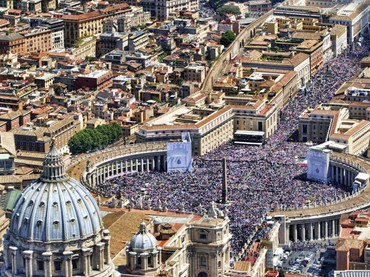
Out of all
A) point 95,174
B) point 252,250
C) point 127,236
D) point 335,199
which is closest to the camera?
point 127,236

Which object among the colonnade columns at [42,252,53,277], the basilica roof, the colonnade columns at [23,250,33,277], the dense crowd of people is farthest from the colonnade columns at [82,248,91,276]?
the dense crowd of people

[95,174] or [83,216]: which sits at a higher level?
[83,216]

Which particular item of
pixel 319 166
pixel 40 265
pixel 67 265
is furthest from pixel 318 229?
pixel 40 265

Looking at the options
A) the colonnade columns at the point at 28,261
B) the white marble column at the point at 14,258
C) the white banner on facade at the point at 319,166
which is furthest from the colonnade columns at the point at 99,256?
the white banner on facade at the point at 319,166

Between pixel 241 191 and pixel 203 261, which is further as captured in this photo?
pixel 241 191

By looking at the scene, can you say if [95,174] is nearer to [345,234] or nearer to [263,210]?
[263,210]

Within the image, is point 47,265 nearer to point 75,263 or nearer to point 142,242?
point 75,263

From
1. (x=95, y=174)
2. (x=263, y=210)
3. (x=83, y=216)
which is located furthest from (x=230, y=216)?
(x=83, y=216)
